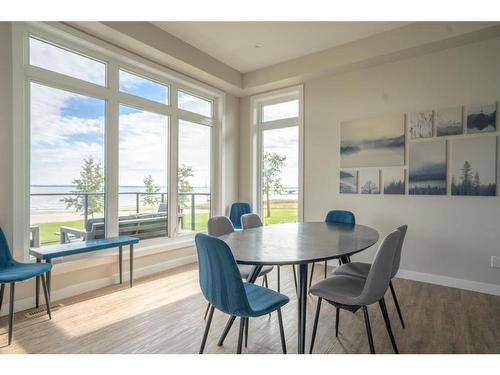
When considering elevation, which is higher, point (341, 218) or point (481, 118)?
point (481, 118)

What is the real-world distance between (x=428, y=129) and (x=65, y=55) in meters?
4.24

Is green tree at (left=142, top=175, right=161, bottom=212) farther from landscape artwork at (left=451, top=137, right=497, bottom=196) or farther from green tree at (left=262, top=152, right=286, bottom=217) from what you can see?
landscape artwork at (left=451, top=137, right=497, bottom=196)

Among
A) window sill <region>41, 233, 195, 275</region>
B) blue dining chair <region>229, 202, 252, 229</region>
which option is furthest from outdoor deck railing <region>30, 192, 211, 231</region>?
blue dining chair <region>229, 202, 252, 229</region>

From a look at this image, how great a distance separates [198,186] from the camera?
15.3ft

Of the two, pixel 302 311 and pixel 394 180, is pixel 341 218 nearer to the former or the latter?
pixel 394 180

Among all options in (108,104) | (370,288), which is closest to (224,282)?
(370,288)

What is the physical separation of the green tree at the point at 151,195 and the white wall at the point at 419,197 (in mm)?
2238

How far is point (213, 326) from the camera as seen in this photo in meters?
2.36

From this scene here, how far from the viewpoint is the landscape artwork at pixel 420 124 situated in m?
3.42

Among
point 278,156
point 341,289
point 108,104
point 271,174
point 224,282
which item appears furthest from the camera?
point 271,174

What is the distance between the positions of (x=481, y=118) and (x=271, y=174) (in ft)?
9.58

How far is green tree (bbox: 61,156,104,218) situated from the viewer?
319 centimetres
